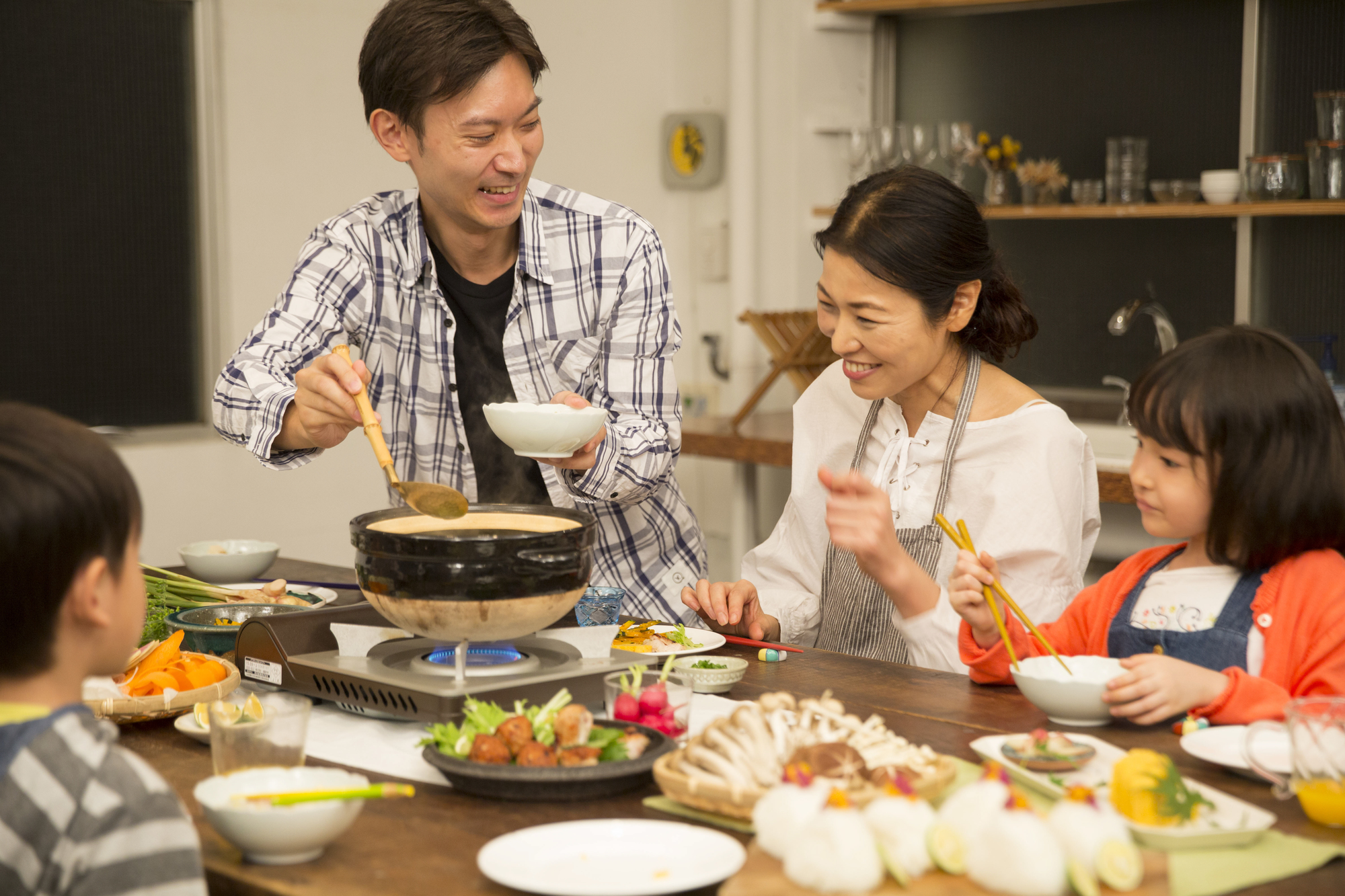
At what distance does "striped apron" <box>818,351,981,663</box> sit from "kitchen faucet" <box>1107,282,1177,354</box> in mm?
1576

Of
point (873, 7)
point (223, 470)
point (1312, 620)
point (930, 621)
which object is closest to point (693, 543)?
point (930, 621)

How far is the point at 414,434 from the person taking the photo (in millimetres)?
2383

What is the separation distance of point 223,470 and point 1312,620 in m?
3.19

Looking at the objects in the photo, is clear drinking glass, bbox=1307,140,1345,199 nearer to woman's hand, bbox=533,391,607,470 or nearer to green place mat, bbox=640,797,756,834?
woman's hand, bbox=533,391,607,470

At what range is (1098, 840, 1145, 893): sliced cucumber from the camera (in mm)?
1062

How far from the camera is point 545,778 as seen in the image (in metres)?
1.32

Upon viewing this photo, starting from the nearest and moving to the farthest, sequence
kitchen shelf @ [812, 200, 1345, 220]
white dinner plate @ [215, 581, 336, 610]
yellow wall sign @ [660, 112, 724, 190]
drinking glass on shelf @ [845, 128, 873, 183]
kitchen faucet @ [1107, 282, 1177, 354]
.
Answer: white dinner plate @ [215, 581, 336, 610], kitchen shelf @ [812, 200, 1345, 220], kitchen faucet @ [1107, 282, 1177, 354], drinking glass on shelf @ [845, 128, 873, 183], yellow wall sign @ [660, 112, 724, 190]

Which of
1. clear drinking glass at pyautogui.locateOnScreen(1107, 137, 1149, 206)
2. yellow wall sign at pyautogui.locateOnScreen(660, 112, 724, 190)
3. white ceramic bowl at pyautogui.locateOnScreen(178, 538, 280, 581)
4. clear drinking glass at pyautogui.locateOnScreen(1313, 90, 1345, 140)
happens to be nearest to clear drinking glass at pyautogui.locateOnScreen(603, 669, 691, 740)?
white ceramic bowl at pyautogui.locateOnScreen(178, 538, 280, 581)

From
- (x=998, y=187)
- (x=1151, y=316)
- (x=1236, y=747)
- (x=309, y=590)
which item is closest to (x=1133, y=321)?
(x=1151, y=316)

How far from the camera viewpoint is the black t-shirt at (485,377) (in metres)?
2.38

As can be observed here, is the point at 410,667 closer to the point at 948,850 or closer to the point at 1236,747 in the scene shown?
the point at 948,850

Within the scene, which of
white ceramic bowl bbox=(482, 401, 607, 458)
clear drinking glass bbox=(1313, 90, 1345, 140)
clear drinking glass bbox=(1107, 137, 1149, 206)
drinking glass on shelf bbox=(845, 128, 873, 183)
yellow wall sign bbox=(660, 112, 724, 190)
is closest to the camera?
white ceramic bowl bbox=(482, 401, 607, 458)

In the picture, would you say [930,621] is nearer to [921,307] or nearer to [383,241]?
[921,307]

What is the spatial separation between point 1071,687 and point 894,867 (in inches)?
21.2
